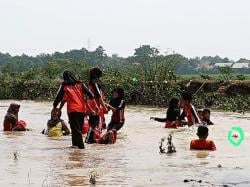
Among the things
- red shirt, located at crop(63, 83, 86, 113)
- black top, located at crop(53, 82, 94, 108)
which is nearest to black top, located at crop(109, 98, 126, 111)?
black top, located at crop(53, 82, 94, 108)

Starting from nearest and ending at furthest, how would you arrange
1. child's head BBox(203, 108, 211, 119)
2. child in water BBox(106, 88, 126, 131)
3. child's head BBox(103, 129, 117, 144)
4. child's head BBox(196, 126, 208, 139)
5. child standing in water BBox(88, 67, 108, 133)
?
child's head BBox(196, 126, 208, 139) → child's head BBox(103, 129, 117, 144) → child standing in water BBox(88, 67, 108, 133) → child in water BBox(106, 88, 126, 131) → child's head BBox(203, 108, 211, 119)

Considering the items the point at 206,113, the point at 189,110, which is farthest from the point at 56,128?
the point at 206,113

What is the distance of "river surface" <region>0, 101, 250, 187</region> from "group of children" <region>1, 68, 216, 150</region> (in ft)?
1.01

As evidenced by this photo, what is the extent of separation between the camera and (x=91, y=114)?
13359mm

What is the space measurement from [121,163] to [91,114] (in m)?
3.50

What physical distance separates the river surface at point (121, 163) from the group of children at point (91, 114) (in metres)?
0.31

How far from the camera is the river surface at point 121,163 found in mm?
8219

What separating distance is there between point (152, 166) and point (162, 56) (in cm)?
2378

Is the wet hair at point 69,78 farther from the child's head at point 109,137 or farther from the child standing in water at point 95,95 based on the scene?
the child's head at point 109,137

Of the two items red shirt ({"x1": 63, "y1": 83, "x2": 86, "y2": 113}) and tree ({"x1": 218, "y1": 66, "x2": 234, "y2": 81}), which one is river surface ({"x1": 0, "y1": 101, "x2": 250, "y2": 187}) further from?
tree ({"x1": 218, "y1": 66, "x2": 234, "y2": 81})

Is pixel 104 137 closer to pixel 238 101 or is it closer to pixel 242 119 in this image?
pixel 242 119

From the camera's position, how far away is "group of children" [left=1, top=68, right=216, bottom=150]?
12.0m

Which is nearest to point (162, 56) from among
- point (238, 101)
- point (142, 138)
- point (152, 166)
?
point (238, 101)

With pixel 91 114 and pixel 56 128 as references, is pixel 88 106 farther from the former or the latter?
pixel 56 128
